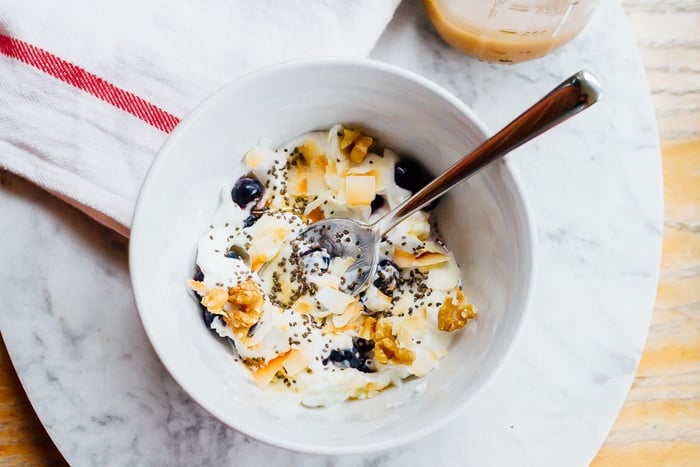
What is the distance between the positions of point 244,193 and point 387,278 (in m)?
0.19

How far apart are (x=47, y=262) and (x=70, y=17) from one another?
295mm

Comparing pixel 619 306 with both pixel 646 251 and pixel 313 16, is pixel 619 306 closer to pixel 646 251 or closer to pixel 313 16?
pixel 646 251

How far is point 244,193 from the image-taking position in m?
0.85

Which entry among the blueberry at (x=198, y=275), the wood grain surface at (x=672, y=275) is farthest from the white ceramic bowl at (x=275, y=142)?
the wood grain surface at (x=672, y=275)

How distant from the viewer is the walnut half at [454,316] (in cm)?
81

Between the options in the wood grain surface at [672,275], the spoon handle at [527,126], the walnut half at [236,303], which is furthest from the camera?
the wood grain surface at [672,275]

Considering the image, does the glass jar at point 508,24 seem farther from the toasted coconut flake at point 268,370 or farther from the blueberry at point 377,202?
the toasted coconut flake at point 268,370

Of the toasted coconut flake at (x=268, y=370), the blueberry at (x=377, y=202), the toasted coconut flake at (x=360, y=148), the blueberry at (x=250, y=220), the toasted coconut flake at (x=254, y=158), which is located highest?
the toasted coconut flake at (x=360, y=148)

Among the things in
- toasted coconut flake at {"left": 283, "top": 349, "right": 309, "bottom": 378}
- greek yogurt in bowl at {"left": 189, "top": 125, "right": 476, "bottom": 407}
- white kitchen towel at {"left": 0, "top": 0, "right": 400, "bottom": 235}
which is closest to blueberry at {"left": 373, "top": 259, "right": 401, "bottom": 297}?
greek yogurt in bowl at {"left": 189, "top": 125, "right": 476, "bottom": 407}

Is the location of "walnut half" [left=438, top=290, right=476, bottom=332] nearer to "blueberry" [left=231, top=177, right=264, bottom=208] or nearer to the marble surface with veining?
the marble surface with veining

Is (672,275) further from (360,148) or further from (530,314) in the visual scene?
(360,148)

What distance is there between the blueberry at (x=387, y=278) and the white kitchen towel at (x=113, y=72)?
0.26 metres

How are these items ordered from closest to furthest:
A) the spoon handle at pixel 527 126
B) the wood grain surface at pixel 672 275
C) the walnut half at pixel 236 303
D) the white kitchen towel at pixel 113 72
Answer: the spoon handle at pixel 527 126
the walnut half at pixel 236 303
the white kitchen towel at pixel 113 72
the wood grain surface at pixel 672 275

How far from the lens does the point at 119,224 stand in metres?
0.88
